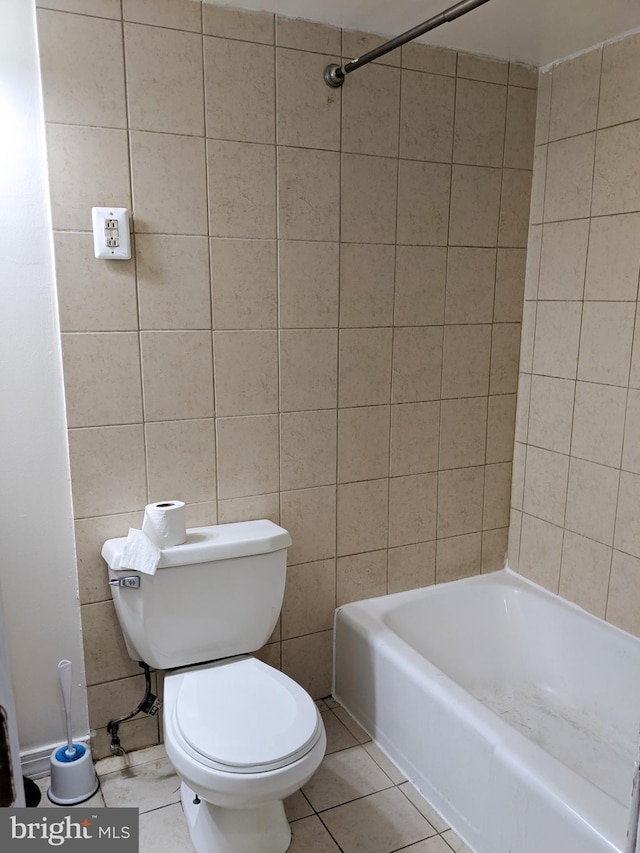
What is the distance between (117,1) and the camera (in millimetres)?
1684

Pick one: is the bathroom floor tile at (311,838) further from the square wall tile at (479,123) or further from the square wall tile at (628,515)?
the square wall tile at (479,123)

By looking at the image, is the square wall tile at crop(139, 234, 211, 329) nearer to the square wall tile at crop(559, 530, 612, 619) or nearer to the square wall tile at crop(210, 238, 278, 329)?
the square wall tile at crop(210, 238, 278, 329)

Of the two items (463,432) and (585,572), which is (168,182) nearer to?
(463,432)

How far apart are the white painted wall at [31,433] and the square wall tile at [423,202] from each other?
1.04m

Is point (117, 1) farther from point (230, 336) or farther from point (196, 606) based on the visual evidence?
point (196, 606)

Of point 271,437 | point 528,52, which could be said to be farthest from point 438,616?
point 528,52

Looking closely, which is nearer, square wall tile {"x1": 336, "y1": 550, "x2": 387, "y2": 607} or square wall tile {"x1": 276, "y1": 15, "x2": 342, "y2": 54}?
square wall tile {"x1": 276, "y1": 15, "x2": 342, "y2": 54}

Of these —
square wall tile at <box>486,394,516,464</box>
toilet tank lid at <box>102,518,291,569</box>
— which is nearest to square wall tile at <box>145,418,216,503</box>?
toilet tank lid at <box>102,518,291,569</box>

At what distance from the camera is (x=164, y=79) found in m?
1.77

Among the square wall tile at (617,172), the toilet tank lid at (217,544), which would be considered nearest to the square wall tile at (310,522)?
the toilet tank lid at (217,544)

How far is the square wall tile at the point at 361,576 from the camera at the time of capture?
7.45 feet

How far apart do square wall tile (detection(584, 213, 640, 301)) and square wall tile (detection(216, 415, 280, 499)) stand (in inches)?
42.7

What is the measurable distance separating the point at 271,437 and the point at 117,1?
1.21 m

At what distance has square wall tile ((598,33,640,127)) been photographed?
1936 mm
